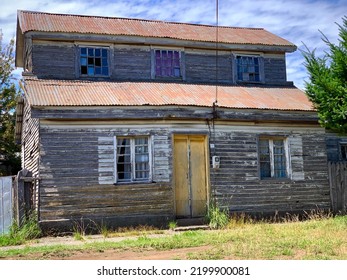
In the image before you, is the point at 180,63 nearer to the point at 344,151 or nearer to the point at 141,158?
the point at 141,158

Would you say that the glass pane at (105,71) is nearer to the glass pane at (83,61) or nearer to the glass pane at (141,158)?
the glass pane at (83,61)

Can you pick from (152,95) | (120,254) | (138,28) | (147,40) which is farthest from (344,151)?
(120,254)

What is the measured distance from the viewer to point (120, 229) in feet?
43.9

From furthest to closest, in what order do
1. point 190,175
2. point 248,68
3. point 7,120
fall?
point 7,120, point 248,68, point 190,175

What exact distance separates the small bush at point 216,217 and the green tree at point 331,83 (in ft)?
14.9

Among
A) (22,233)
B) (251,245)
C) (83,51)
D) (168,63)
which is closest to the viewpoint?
(251,245)

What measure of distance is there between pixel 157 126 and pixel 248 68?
6456 mm

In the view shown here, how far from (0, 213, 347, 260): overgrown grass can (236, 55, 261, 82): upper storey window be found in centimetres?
828

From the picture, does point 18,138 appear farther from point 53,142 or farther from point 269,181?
point 269,181

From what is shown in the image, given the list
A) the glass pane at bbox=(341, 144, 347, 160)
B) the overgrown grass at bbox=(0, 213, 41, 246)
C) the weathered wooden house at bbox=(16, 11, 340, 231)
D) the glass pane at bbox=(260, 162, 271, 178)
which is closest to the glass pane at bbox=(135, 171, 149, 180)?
the weathered wooden house at bbox=(16, 11, 340, 231)

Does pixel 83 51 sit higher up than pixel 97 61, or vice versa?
pixel 83 51

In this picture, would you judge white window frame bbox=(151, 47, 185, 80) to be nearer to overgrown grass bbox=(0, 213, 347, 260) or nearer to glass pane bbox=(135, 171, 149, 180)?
glass pane bbox=(135, 171, 149, 180)

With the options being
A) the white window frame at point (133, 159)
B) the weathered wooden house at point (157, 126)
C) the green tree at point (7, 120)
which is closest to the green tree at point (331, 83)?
the weathered wooden house at point (157, 126)

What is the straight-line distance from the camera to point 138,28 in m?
18.8
